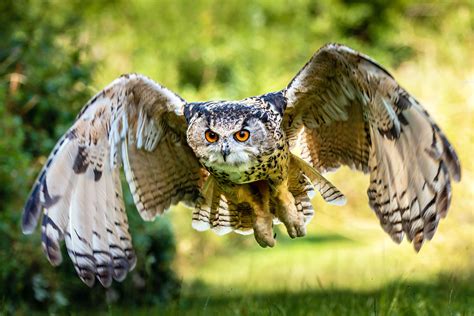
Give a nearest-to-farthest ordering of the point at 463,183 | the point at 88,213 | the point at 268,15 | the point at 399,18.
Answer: the point at 88,213 → the point at 463,183 → the point at 268,15 → the point at 399,18

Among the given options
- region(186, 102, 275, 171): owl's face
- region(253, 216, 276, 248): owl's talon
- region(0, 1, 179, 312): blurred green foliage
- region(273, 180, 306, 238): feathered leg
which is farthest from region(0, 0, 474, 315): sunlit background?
region(186, 102, 275, 171): owl's face

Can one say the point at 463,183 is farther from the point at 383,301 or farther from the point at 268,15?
the point at 268,15

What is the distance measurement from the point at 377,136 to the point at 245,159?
84cm

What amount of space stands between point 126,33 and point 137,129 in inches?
381

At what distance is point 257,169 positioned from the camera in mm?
5082

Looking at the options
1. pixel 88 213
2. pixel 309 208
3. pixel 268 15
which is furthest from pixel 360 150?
pixel 268 15

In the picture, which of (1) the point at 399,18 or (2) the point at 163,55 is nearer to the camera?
(2) the point at 163,55

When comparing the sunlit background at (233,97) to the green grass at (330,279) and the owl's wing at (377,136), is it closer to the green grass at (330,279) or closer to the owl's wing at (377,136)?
the green grass at (330,279)

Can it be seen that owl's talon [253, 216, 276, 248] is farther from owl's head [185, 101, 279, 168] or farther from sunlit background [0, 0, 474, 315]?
owl's head [185, 101, 279, 168]

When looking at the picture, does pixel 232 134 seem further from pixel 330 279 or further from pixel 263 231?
pixel 330 279

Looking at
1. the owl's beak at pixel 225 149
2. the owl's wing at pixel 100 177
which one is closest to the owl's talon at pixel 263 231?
the owl's beak at pixel 225 149

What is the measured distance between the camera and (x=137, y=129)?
562 centimetres

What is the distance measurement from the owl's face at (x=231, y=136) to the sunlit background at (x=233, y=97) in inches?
32.9

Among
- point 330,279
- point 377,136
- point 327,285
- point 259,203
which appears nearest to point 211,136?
point 259,203
